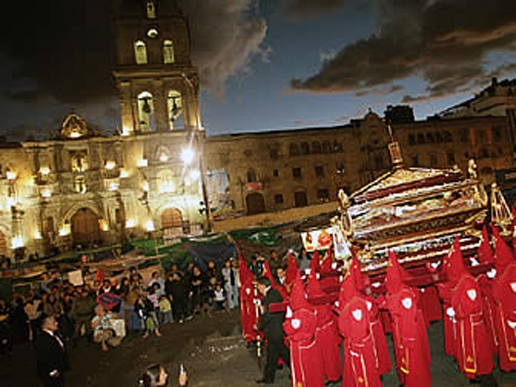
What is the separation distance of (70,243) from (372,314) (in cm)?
3468

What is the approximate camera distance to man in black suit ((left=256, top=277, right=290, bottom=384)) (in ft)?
23.4

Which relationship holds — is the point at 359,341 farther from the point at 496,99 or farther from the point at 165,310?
the point at 496,99

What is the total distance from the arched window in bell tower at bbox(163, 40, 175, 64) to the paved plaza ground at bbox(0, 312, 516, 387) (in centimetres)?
2974

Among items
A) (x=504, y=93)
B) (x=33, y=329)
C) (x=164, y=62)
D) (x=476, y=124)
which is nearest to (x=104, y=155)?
(x=164, y=62)

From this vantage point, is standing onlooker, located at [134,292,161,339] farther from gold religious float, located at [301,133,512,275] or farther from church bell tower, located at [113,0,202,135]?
church bell tower, located at [113,0,202,135]

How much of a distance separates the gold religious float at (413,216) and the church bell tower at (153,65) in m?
30.7

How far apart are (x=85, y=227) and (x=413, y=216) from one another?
34924 millimetres

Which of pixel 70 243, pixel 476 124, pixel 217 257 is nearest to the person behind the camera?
pixel 217 257

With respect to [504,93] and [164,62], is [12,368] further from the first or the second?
[504,93]

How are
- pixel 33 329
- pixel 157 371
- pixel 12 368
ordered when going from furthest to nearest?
pixel 33 329 → pixel 12 368 → pixel 157 371

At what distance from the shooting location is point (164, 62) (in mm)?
36500

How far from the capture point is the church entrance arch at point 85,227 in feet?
117

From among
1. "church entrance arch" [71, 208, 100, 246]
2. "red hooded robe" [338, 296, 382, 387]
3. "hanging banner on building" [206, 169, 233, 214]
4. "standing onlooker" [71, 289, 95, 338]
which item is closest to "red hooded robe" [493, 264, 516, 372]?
"red hooded robe" [338, 296, 382, 387]

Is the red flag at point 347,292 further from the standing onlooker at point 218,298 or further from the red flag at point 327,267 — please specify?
the standing onlooker at point 218,298
